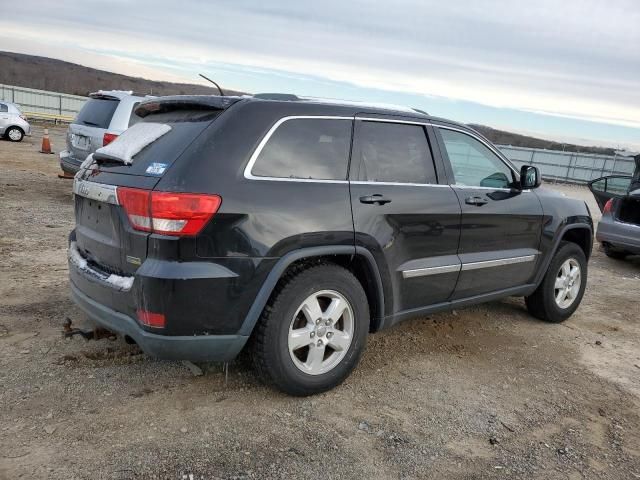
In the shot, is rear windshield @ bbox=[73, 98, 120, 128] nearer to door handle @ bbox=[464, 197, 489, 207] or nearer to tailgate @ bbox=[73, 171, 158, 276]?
tailgate @ bbox=[73, 171, 158, 276]

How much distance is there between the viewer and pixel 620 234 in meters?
8.34

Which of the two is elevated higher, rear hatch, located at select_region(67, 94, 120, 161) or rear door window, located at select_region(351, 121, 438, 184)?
rear door window, located at select_region(351, 121, 438, 184)

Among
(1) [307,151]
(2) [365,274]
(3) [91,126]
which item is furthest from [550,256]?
(3) [91,126]

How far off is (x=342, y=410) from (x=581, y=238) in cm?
354

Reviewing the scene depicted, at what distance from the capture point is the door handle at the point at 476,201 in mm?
4340

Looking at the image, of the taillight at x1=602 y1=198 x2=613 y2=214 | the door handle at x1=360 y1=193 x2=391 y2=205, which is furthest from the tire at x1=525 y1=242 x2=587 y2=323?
the taillight at x1=602 y1=198 x2=613 y2=214

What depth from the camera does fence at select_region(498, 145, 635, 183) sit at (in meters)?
28.3

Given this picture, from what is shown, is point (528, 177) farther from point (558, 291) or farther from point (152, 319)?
point (152, 319)

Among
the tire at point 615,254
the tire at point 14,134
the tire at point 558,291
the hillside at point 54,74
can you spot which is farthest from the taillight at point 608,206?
the hillside at point 54,74

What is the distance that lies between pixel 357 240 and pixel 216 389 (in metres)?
1.30

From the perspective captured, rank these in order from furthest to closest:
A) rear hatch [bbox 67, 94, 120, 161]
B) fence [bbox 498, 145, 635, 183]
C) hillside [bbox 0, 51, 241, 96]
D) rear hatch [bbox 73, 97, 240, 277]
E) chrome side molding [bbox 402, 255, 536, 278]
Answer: hillside [bbox 0, 51, 241, 96] → fence [bbox 498, 145, 635, 183] → rear hatch [bbox 67, 94, 120, 161] → chrome side molding [bbox 402, 255, 536, 278] → rear hatch [bbox 73, 97, 240, 277]

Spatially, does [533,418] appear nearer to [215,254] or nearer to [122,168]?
[215,254]

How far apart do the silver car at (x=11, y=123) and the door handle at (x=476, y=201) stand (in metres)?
21.0

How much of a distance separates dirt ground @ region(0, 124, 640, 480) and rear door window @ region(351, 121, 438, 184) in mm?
1385
